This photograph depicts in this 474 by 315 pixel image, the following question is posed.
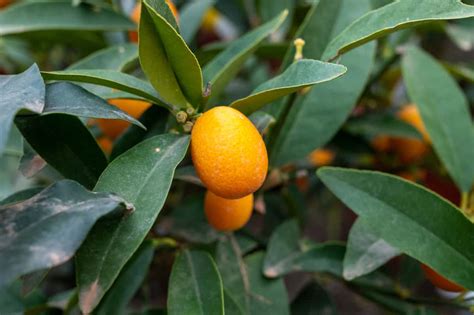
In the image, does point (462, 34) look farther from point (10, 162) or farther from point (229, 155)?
point (10, 162)

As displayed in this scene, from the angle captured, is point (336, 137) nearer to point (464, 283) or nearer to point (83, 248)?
point (464, 283)

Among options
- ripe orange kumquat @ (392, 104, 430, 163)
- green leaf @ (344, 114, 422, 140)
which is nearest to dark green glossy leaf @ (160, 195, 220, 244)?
green leaf @ (344, 114, 422, 140)

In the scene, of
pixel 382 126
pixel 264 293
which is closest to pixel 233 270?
pixel 264 293

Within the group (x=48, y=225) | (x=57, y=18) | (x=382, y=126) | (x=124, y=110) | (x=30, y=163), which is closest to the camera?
(x=48, y=225)

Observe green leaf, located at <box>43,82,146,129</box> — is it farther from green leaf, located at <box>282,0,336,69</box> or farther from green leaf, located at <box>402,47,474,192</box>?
green leaf, located at <box>402,47,474,192</box>

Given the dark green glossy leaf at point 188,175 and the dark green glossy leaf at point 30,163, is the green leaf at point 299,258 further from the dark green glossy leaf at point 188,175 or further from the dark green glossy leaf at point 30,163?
the dark green glossy leaf at point 30,163

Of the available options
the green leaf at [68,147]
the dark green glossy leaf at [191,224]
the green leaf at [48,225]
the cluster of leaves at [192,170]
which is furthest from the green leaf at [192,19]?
the green leaf at [48,225]
